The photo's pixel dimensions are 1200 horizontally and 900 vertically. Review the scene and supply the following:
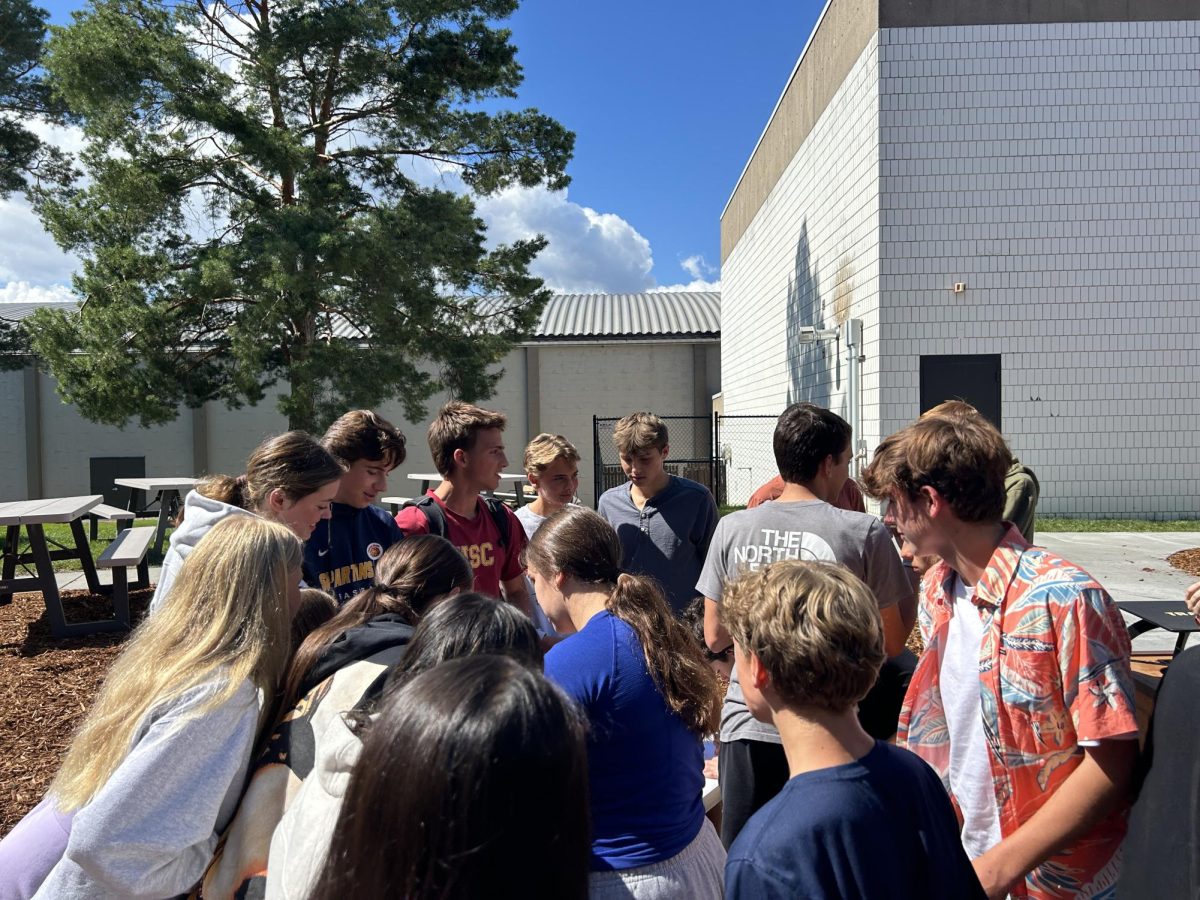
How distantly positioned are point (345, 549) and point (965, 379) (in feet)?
32.5

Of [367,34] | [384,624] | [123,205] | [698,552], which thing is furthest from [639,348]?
[384,624]

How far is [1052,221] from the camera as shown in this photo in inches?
430

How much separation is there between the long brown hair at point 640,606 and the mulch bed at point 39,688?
3.28 m

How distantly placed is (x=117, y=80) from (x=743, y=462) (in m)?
14.0

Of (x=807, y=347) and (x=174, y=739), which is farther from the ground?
(x=807, y=347)

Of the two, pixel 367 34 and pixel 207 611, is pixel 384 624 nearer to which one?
pixel 207 611

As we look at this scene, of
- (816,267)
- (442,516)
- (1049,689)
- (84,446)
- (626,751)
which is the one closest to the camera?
(1049,689)

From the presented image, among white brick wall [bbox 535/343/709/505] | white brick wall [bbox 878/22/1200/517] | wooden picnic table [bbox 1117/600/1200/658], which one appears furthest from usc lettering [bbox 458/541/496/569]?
white brick wall [bbox 535/343/709/505]

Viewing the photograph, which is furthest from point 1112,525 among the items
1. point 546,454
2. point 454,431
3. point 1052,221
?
point 454,431

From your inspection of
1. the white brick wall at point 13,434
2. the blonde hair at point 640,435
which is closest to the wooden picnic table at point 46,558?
the blonde hair at point 640,435

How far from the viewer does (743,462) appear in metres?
18.9

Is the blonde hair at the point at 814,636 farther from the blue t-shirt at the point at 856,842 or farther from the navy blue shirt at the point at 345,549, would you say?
the navy blue shirt at the point at 345,549

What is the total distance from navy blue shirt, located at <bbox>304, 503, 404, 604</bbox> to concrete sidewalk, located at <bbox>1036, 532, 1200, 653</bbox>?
5290mm

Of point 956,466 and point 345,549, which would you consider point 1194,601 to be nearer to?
point 956,466
